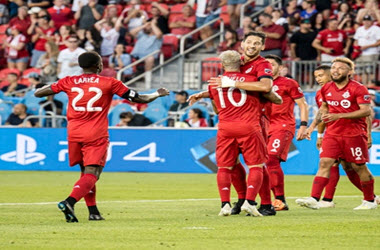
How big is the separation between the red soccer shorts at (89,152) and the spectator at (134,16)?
56.8ft

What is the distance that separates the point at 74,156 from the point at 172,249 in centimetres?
307

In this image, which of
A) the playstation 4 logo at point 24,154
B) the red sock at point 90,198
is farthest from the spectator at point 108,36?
the red sock at point 90,198

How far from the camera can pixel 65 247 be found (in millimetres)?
8188

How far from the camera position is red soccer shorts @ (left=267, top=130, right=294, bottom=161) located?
12.9m

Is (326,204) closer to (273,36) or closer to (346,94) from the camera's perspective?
(346,94)

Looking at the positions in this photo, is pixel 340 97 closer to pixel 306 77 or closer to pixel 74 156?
pixel 74 156

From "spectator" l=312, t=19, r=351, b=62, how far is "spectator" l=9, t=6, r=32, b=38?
10.1m

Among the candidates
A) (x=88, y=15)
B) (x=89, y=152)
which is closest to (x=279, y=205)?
(x=89, y=152)

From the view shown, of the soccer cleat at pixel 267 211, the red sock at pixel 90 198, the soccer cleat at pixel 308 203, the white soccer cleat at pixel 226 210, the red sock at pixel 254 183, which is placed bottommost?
the soccer cleat at pixel 308 203

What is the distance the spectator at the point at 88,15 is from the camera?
2875cm

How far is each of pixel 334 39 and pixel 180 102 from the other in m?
4.36

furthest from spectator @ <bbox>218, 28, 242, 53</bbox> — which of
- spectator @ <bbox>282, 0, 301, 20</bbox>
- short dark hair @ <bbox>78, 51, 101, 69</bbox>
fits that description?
short dark hair @ <bbox>78, 51, 101, 69</bbox>

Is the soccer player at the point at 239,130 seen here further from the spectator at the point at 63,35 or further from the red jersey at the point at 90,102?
the spectator at the point at 63,35

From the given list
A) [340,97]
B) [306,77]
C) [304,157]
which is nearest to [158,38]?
[306,77]
